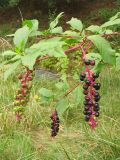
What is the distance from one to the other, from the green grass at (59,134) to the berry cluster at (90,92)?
7.05 feet

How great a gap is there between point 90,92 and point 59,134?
3.45 metres

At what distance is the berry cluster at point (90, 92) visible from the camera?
1.73m

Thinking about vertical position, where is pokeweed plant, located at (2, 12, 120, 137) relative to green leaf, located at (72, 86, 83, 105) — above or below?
above

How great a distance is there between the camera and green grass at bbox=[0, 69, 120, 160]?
433cm

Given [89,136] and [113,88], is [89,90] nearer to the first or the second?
[89,136]

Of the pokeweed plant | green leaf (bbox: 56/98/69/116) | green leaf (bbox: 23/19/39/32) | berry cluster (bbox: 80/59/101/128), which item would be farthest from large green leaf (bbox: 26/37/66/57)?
green leaf (bbox: 56/98/69/116)

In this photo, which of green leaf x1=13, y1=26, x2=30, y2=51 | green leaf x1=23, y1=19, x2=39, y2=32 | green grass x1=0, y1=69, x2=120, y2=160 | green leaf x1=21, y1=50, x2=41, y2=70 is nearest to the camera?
green leaf x1=21, y1=50, x2=41, y2=70

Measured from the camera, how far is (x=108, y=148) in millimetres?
4348

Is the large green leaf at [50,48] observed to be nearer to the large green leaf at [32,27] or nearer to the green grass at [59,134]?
the large green leaf at [32,27]

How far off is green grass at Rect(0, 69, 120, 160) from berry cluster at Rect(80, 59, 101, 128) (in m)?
2.15

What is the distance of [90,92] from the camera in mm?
1760

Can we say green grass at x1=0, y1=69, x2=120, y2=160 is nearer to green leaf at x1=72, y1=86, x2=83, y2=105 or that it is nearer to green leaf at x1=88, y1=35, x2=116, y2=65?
green leaf at x1=72, y1=86, x2=83, y2=105

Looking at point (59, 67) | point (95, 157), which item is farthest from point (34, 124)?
point (59, 67)

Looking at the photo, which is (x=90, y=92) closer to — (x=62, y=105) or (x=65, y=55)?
(x=65, y=55)
